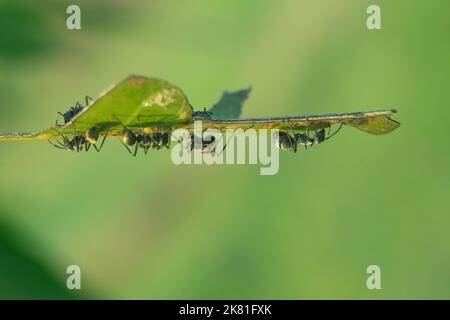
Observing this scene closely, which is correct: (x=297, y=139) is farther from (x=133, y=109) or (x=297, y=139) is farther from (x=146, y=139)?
(x=133, y=109)

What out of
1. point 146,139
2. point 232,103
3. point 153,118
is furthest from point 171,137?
point 232,103

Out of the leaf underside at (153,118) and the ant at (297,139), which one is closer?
the leaf underside at (153,118)

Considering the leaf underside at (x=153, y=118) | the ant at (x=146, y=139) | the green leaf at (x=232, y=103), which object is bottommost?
the ant at (x=146, y=139)

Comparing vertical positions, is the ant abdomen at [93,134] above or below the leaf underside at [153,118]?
below

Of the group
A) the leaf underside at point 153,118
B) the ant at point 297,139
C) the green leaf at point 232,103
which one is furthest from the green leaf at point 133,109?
the green leaf at point 232,103

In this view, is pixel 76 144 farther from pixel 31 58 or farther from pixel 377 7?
pixel 377 7

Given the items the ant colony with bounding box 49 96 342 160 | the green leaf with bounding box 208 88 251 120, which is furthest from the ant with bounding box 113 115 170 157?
the green leaf with bounding box 208 88 251 120

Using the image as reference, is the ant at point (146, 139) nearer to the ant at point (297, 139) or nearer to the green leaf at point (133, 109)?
the green leaf at point (133, 109)
